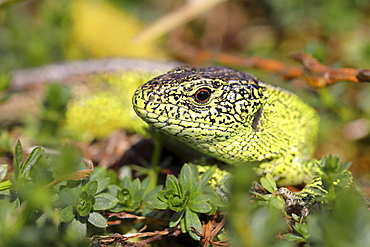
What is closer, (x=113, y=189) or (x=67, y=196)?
(x=67, y=196)

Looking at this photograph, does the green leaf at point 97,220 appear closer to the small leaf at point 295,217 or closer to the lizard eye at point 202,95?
the lizard eye at point 202,95

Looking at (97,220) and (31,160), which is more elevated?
(31,160)

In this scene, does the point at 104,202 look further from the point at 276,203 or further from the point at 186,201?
the point at 276,203

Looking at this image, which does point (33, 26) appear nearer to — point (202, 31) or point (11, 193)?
point (202, 31)

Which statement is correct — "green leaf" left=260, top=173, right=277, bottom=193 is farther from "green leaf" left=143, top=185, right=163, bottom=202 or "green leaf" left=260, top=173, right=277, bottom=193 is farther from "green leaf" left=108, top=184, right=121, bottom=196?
"green leaf" left=108, top=184, right=121, bottom=196

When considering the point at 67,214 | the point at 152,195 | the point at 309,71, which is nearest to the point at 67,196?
the point at 67,214

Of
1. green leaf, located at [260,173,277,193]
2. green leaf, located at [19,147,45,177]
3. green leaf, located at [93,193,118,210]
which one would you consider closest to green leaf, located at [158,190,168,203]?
green leaf, located at [93,193,118,210]

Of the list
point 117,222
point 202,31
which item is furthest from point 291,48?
point 117,222
